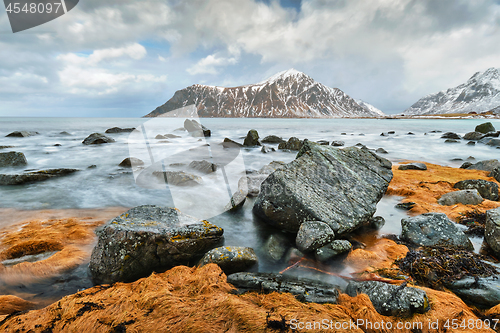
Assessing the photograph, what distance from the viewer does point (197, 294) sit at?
3473mm

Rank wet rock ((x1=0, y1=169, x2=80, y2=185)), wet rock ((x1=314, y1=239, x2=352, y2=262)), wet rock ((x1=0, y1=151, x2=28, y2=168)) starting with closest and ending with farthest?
wet rock ((x1=314, y1=239, x2=352, y2=262))
wet rock ((x1=0, y1=169, x2=80, y2=185))
wet rock ((x1=0, y1=151, x2=28, y2=168))

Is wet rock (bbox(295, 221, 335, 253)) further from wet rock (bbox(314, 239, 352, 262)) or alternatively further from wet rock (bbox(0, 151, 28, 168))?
wet rock (bbox(0, 151, 28, 168))

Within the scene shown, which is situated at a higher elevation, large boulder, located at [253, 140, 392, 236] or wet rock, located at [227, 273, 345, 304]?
large boulder, located at [253, 140, 392, 236]

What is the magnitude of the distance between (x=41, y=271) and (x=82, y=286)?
915 millimetres

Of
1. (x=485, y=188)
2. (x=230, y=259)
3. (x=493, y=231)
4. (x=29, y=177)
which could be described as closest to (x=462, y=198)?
(x=485, y=188)

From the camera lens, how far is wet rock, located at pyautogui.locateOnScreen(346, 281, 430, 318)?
303cm

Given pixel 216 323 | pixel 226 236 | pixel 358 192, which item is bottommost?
pixel 226 236

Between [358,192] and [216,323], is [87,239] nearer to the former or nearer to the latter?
[216,323]

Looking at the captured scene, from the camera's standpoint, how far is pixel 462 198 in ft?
23.1

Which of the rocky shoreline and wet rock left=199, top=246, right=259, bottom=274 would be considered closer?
the rocky shoreline

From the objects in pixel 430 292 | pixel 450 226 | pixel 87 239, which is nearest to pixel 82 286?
pixel 87 239

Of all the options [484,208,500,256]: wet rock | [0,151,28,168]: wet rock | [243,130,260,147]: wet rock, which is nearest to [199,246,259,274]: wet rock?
[484,208,500,256]: wet rock

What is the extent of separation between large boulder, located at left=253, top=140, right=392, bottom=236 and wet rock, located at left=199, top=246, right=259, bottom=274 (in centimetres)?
164

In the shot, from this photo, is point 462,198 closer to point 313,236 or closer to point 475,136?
point 313,236
